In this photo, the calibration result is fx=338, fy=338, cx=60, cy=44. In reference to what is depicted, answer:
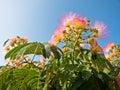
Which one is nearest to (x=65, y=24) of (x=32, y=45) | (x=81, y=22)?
(x=81, y=22)

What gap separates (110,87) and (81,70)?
0.71ft

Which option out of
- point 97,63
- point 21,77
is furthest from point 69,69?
point 21,77

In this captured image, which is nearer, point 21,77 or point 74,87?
point 74,87

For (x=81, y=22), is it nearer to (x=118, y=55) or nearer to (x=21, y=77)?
(x=21, y=77)

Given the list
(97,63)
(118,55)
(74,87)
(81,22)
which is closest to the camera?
(74,87)

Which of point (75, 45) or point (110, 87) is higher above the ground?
point (75, 45)

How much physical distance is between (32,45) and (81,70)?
15.8 inches

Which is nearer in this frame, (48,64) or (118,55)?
(48,64)

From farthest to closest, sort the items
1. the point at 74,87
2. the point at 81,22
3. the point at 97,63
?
1. the point at 81,22
2. the point at 97,63
3. the point at 74,87

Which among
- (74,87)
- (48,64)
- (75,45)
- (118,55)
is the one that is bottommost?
(74,87)

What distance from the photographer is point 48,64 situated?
218 cm

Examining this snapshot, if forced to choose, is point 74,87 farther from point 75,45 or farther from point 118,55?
point 118,55

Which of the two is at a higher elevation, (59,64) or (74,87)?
(59,64)

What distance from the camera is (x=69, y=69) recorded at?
2139 millimetres
